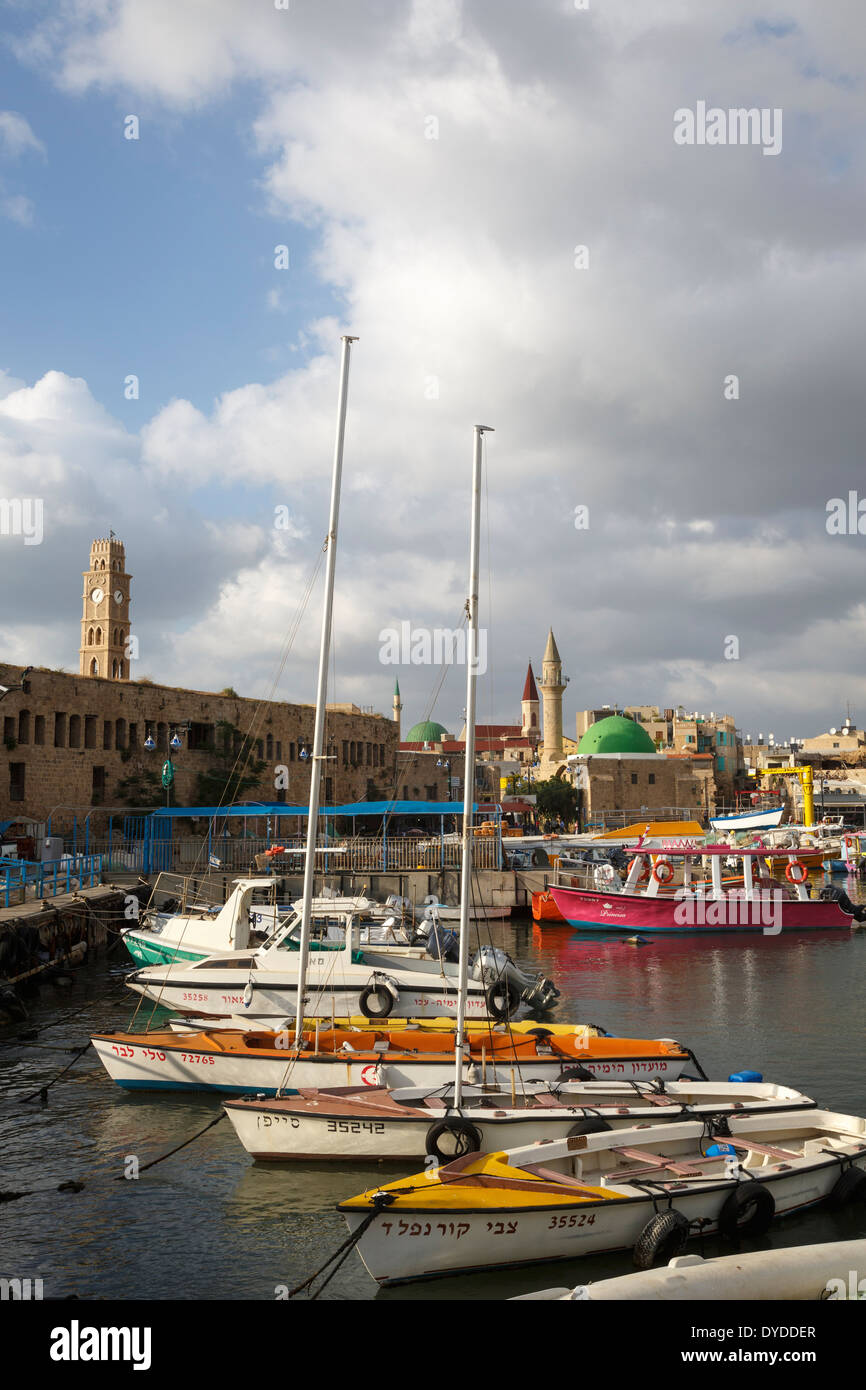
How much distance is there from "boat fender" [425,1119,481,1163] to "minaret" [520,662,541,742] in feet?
Answer: 371

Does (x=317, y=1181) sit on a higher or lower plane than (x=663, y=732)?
lower

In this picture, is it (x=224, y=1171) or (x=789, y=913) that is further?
(x=789, y=913)

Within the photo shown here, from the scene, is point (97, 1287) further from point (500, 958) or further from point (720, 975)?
point (720, 975)

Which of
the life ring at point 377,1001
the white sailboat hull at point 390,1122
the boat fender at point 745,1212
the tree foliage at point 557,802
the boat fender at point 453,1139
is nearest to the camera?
the boat fender at point 745,1212

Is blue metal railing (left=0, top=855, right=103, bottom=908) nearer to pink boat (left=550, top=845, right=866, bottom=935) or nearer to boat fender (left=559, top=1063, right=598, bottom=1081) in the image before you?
pink boat (left=550, top=845, right=866, bottom=935)

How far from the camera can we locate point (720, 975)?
86.6ft

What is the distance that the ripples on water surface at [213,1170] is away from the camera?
31.2ft

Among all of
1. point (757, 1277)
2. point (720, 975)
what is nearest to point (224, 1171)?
point (757, 1277)

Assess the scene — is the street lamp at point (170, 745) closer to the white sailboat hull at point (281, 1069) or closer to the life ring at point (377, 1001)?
the life ring at point (377, 1001)

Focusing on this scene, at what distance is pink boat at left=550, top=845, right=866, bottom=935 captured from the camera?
33594 millimetres

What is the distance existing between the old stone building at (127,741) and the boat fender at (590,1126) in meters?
27.9

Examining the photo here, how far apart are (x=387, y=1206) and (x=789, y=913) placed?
27898 mm

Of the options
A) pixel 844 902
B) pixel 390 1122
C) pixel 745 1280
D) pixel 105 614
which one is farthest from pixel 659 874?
pixel 105 614

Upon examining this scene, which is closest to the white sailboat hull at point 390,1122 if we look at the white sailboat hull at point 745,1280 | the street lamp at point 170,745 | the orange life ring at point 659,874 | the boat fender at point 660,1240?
the boat fender at point 660,1240
